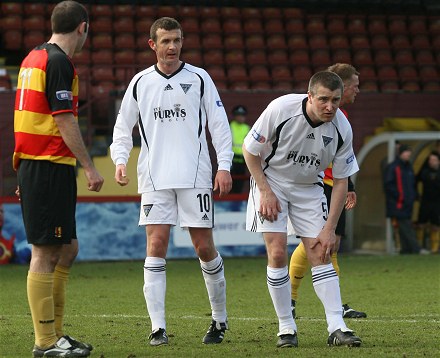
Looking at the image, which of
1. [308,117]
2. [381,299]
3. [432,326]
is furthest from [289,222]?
[381,299]

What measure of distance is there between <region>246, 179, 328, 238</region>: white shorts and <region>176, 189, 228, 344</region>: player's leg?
0.93 feet

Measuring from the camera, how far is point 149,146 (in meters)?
7.18

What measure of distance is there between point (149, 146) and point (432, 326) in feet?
8.17

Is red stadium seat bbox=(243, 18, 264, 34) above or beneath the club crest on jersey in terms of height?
above

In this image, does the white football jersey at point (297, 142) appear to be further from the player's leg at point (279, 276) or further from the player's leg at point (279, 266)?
the player's leg at point (279, 276)

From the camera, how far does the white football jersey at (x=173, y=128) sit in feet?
23.4

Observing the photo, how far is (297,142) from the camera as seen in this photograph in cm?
691

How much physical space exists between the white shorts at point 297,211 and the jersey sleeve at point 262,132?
301 millimetres

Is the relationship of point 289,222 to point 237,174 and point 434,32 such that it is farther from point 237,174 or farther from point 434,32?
point 434,32

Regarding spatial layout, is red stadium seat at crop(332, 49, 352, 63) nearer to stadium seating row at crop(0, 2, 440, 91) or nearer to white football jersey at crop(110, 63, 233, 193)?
stadium seating row at crop(0, 2, 440, 91)

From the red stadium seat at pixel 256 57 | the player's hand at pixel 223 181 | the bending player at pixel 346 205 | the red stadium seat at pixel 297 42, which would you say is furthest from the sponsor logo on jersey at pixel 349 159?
the red stadium seat at pixel 297 42

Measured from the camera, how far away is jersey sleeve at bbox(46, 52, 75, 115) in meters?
6.18

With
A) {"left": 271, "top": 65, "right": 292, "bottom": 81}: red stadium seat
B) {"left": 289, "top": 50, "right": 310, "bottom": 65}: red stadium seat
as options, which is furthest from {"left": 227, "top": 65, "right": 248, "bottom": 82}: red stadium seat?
{"left": 289, "top": 50, "right": 310, "bottom": 65}: red stadium seat

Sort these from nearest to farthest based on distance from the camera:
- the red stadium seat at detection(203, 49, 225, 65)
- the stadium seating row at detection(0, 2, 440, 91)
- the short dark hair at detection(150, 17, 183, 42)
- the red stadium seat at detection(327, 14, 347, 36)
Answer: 1. the short dark hair at detection(150, 17, 183, 42)
2. the stadium seating row at detection(0, 2, 440, 91)
3. the red stadium seat at detection(203, 49, 225, 65)
4. the red stadium seat at detection(327, 14, 347, 36)
